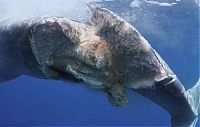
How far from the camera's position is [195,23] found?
88.9 ft

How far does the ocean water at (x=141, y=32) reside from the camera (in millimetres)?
19406

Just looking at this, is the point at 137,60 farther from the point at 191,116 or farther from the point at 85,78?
the point at 191,116

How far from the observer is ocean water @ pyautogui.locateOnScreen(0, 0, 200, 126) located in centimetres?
1941

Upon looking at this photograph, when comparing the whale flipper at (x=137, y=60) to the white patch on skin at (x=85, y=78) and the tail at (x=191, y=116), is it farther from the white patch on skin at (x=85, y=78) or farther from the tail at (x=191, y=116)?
the tail at (x=191, y=116)

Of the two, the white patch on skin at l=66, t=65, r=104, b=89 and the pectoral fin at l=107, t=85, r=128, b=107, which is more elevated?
the white patch on skin at l=66, t=65, r=104, b=89

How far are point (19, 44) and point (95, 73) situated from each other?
182 centimetres

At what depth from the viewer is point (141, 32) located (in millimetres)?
29750

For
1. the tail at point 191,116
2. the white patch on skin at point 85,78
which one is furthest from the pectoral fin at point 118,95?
the tail at point 191,116

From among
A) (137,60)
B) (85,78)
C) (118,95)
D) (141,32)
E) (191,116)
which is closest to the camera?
(137,60)

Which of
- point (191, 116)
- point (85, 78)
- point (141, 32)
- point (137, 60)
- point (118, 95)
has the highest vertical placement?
point (137, 60)

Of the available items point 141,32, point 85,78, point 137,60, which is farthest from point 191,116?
point 141,32

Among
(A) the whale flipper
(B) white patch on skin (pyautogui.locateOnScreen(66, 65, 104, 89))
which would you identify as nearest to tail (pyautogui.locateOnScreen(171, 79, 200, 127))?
(A) the whale flipper

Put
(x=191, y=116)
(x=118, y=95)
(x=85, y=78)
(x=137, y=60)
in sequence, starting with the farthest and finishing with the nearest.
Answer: (x=191, y=116) < (x=118, y=95) < (x=85, y=78) < (x=137, y=60)

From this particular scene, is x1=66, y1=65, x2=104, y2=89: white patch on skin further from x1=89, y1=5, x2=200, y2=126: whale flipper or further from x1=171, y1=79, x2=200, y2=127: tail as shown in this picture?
x1=171, y1=79, x2=200, y2=127: tail
